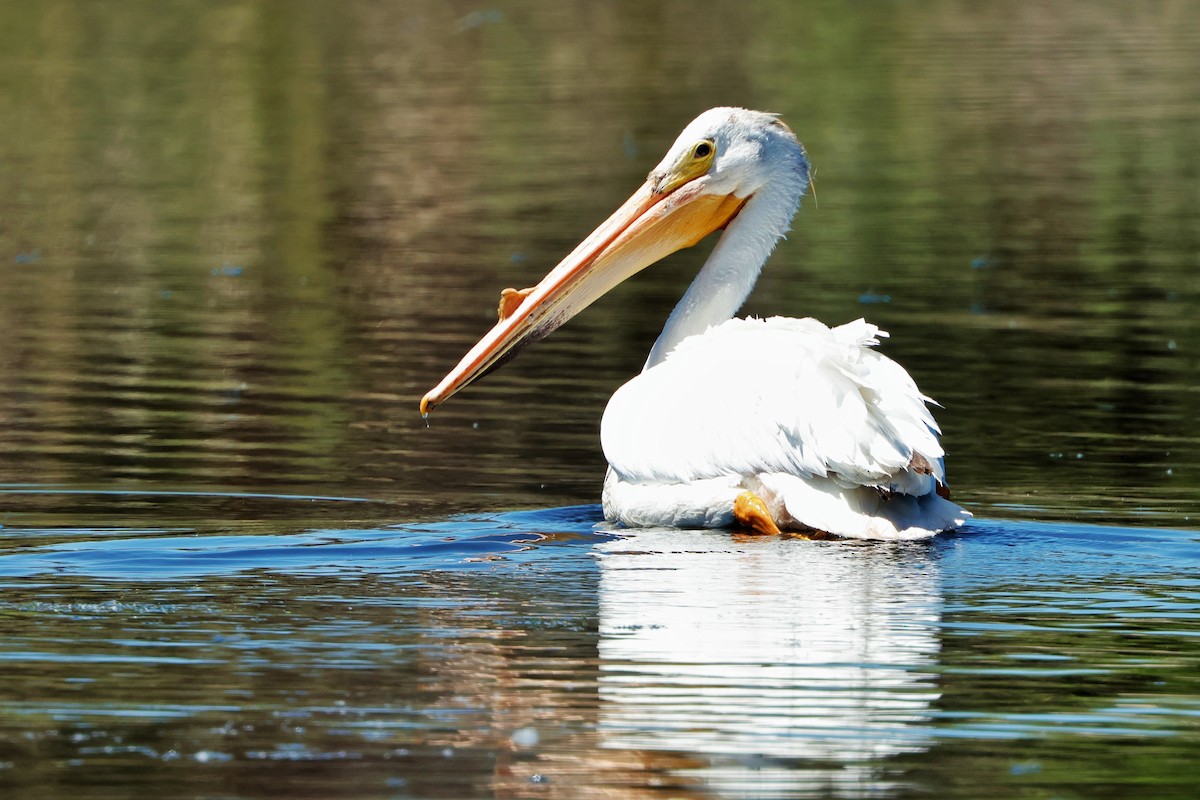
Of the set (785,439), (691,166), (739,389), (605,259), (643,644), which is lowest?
(643,644)

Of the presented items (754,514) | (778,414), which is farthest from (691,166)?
(754,514)

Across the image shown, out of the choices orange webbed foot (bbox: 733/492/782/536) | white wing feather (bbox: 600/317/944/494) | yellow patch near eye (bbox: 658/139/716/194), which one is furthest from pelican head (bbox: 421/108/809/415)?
orange webbed foot (bbox: 733/492/782/536)

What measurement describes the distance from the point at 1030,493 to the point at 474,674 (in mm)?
3452

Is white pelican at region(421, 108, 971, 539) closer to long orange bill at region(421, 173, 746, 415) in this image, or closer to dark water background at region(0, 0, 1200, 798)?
long orange bill at region(421, 173, 746, 415)

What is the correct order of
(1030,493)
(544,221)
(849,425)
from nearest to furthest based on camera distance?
(849,425) < (1030,493) < (544,221)

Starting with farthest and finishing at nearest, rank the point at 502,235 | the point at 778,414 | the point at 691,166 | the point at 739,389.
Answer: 1. the point at 502,235
2. the point at 691,166
3. the point at 739,389
4. the point at 778,414

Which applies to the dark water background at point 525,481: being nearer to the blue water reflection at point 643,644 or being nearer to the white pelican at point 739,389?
the blue water reflection at point 643,644

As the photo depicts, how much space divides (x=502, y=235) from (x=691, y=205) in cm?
771

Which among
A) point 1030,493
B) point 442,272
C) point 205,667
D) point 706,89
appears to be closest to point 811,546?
point 1030,493

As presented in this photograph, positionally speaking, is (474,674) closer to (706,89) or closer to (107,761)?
(107,761)

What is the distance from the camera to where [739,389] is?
6.98 meters

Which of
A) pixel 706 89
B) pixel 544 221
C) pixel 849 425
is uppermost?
pixel 706 89

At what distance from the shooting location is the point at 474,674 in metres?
5.17

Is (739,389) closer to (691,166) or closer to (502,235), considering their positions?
(691,166)
